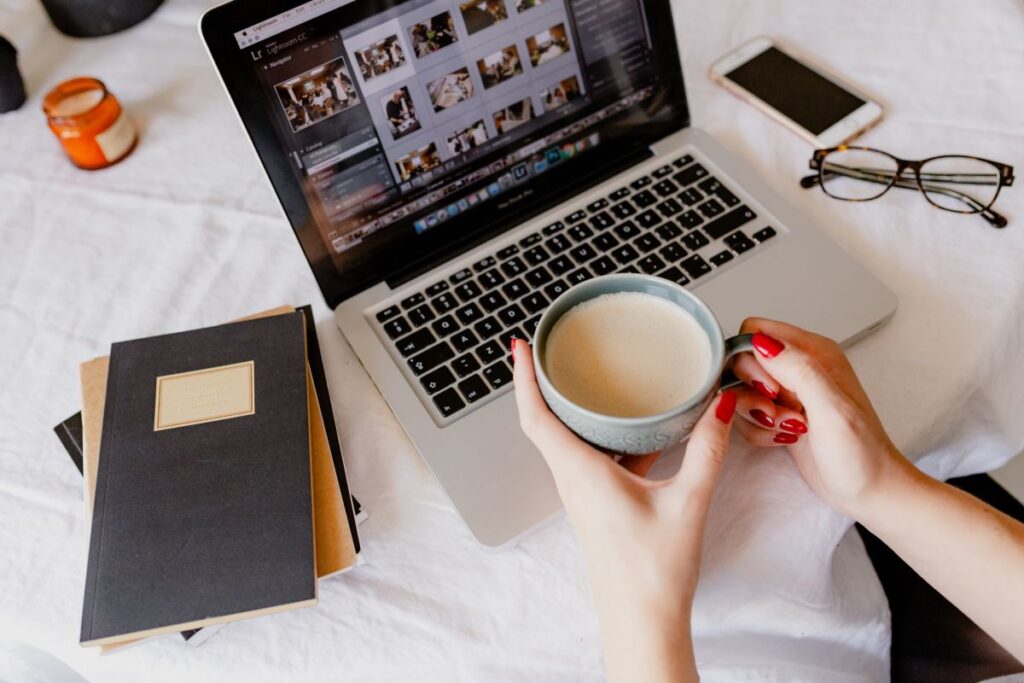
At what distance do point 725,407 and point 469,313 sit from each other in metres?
0.26

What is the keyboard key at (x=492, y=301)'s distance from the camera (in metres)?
0.72

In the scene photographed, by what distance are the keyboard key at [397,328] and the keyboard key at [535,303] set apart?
10cm

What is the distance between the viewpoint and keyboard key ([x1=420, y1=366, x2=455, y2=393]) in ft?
2.23

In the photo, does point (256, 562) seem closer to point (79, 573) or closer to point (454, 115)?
point (79, 573)

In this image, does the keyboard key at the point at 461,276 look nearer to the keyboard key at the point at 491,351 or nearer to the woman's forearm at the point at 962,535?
the keyboard key at the point at 491,351

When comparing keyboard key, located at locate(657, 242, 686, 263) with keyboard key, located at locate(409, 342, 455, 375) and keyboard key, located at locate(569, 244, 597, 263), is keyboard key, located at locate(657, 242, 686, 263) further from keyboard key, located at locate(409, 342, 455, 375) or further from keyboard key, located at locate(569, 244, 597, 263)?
keyboard key, located at locate(409, 342, 455, 375)

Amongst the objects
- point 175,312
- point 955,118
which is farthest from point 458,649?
point 955,118

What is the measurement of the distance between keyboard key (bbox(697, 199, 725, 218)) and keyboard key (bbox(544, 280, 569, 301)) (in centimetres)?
15

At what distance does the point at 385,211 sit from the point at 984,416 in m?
0.55

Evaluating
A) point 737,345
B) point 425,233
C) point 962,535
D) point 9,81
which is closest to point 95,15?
point 9,81

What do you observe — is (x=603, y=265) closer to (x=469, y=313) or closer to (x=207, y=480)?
(x=469, y=313)

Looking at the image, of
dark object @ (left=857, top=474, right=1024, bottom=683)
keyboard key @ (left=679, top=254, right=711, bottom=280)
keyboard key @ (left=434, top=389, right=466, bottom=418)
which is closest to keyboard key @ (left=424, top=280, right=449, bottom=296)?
keyboard key @ (left=434, top=389, right=466, bottom=418)

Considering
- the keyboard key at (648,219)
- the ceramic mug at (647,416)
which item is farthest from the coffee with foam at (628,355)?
the keyboard key at (648,219)

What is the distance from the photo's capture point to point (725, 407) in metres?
0.53
